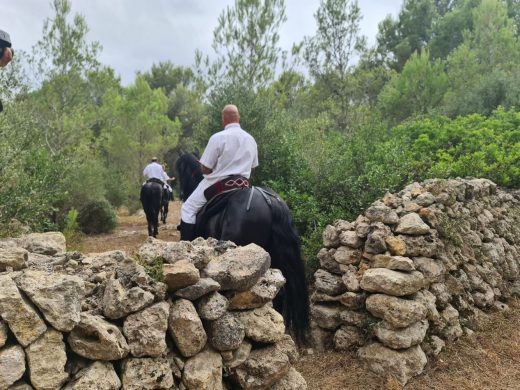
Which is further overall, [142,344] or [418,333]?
[418,333]

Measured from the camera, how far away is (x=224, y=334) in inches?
97.3

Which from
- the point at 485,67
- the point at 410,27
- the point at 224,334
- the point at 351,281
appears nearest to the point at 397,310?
the point at 351,281

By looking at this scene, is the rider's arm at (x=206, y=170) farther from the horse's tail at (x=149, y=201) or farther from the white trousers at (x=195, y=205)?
the horse's tail at (x=149, y=201)

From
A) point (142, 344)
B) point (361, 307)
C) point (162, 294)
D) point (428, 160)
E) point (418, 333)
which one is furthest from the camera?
point (428, 160)

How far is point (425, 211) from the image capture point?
4734 mm

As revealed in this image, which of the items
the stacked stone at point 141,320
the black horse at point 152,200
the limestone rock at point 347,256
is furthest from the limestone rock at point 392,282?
the black horse at point 152,200

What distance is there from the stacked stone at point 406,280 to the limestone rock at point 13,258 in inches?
115

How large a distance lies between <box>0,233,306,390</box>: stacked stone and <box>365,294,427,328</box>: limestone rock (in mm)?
1451

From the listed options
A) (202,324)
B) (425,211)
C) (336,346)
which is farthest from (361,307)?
(202,324)

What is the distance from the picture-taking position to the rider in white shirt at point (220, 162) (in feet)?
15.2

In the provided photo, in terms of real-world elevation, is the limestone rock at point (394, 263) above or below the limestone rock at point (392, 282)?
above

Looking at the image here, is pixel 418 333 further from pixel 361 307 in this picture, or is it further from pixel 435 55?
pixel 435 55

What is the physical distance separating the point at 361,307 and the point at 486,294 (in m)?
1.93

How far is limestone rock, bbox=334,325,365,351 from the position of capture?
4.29m
